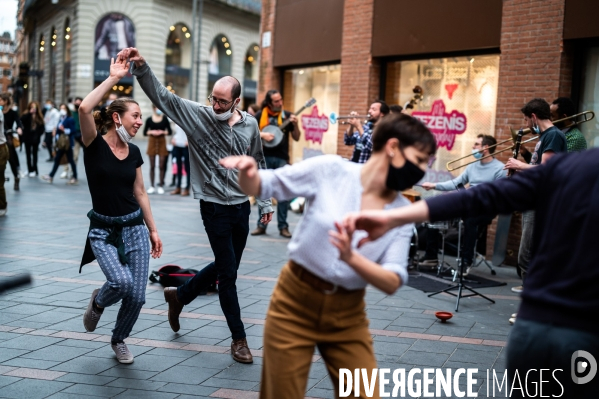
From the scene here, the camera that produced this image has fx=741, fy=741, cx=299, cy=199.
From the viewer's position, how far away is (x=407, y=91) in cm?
1248

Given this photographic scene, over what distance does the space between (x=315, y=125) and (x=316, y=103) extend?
1.47 feet

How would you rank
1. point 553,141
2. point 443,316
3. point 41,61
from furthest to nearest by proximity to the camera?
1. point 41,61
2. point 553,141
3. point 443,316

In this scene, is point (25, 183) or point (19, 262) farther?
point (25, 183)

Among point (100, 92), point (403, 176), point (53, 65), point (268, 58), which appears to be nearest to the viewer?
point (403, 176)

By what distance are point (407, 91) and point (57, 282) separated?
700 cm

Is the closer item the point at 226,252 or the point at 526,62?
the point at 226,252

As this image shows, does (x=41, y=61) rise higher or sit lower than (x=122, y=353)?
higher

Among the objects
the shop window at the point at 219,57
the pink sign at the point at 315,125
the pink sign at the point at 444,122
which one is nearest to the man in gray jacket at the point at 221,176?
the pink sign at the point at 444,122

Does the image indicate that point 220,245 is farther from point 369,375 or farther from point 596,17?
point 596,17

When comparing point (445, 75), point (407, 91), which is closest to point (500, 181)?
point (445, 75)

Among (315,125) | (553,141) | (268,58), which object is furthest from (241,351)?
(268,58)

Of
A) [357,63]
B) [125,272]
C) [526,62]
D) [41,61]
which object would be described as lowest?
[125,272]

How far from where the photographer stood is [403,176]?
2.95 metres

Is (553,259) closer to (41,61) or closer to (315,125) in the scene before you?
(315,125)
